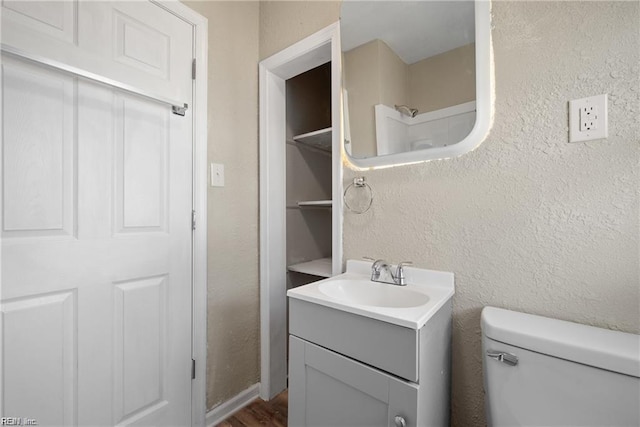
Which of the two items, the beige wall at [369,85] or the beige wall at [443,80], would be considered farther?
the beige wall at [369,85]

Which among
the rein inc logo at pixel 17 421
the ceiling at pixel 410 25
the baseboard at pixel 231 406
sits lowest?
the baseboard at pixel 231 406

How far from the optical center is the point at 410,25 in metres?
1.10

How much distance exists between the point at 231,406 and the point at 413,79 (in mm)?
1765

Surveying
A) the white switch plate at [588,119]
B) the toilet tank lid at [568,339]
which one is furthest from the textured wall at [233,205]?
the white switch plate at [588,119]

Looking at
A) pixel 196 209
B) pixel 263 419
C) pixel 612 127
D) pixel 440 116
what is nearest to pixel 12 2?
pixel 196 209

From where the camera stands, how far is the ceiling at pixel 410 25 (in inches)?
39.1

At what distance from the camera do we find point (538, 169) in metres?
0.87

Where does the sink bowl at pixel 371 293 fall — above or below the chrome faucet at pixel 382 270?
below

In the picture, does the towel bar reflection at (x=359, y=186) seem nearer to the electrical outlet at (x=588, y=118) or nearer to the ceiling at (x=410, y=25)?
the ceiling at (x=410, y=25)

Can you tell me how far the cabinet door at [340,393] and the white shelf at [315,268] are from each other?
57cm

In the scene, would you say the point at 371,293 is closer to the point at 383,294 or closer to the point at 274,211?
the point at 383,294

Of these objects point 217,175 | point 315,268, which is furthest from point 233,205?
point 315,268

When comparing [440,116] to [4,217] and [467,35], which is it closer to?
[467,35]

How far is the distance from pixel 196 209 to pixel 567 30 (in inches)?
58.5
